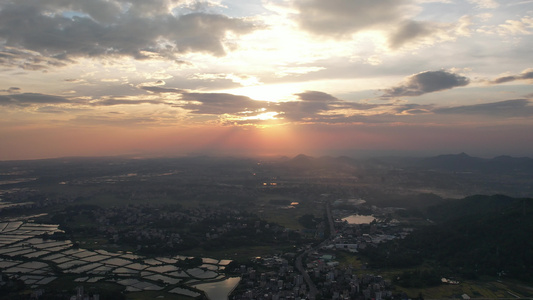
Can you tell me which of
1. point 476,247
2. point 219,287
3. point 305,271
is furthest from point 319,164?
point 219,287

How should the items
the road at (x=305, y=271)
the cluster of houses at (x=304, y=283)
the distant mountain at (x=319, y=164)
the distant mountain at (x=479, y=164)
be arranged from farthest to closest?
1. the distant mountain at (x=319, y=164)
2. the distant mountain at (x=479, y=164)
3. the road at (x=305, y=271)
4. the cluster of houses at (x=304, y=283)

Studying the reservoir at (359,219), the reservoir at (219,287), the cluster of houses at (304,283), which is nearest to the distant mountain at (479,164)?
the reservoir at (359,219)

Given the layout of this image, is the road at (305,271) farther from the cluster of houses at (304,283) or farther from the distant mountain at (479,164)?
the distant mountain at (479,164)

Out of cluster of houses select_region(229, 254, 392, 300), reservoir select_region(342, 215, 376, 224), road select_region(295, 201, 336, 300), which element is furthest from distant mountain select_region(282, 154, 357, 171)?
cluster of houses select_region(229, 254, 392, 300)

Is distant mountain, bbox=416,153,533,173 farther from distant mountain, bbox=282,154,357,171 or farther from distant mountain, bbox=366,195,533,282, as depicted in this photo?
distant mountain, bbox=366,195,533,282

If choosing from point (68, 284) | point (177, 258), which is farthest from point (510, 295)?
point (68, 284)
